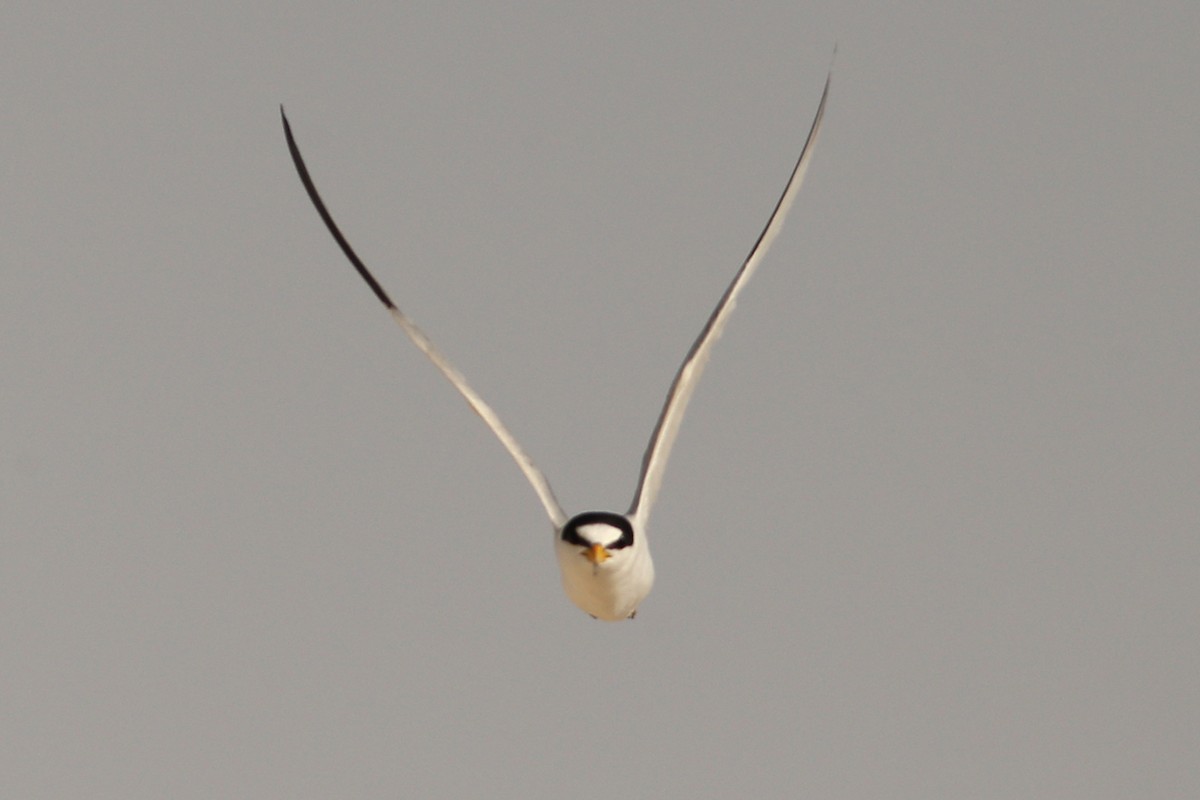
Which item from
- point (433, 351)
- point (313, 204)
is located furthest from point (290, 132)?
point (433, 351)

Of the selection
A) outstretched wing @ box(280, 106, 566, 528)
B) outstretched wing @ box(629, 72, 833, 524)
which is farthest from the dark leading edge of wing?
outstretched wing @ box(629, 72, 833, 524)

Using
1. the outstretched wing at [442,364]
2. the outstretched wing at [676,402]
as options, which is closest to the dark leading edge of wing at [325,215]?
the outstretched wing at [442,364]

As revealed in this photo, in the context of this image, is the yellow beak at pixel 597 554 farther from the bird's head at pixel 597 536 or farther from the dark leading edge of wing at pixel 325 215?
the dark leading edge of wing at pixel 325 215

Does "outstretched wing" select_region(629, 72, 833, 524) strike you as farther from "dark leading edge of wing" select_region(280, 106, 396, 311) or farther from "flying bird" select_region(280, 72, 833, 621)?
"dark leading edge of wing" select_region(280, 106, 396, 311)

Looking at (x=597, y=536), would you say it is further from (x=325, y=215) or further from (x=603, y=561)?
(x=325, y=215)

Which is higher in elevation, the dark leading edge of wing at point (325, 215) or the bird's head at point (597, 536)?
the dark leading edge of wing at point (325, 215)

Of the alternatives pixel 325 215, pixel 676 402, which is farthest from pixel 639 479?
pixel 325 215

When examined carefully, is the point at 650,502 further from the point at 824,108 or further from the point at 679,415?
the point at 824,108
